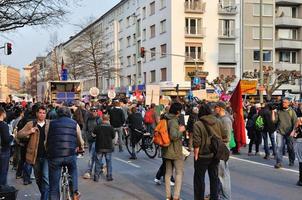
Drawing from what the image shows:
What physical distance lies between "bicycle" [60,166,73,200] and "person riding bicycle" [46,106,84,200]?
0.98 ft

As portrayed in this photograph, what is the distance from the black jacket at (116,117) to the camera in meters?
18.0

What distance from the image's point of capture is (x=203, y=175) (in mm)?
7832

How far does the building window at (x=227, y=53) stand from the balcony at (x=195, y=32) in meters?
2.98

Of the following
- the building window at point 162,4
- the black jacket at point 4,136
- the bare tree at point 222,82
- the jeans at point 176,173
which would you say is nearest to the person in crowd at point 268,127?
the jeans at point 176,173

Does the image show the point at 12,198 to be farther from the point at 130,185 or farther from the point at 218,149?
the point at 130,185

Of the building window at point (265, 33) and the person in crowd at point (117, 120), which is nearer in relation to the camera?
the person in crowd at point (117, 120)

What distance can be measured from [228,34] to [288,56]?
342 inches

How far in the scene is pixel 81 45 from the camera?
2397 inches

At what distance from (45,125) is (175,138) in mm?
2300

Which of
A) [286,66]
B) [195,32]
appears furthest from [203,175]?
[286,66]

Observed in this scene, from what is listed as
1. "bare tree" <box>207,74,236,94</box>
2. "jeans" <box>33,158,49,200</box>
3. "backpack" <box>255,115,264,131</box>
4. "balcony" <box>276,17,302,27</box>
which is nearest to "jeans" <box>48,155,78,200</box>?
"jeans" <box>33,158,49,200</box>

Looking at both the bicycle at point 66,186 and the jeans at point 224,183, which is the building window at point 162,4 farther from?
the bicycle at point 66,186

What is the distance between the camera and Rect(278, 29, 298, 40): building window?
197ft

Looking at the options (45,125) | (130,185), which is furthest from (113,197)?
(45,125)
